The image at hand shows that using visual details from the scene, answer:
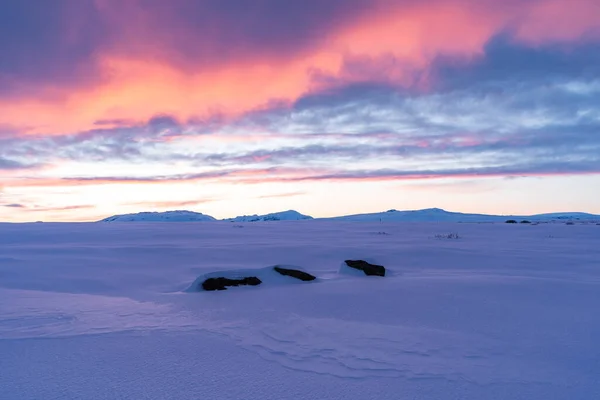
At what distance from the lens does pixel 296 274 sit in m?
6.98

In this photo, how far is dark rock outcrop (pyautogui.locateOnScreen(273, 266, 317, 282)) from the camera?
6.91 metres

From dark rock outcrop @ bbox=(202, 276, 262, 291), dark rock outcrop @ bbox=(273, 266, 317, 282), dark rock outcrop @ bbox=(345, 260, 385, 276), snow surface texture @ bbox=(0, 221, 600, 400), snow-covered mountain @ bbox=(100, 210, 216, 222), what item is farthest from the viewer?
snow-covered mountain @ bbox=(100, 210, 216, 222)

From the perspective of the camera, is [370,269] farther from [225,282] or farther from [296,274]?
[225,282]

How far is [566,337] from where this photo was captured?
3908mm

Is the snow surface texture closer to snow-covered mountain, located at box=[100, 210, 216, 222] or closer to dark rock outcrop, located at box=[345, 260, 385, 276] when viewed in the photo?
dark rock outcrop, located at box=[345, 260, 385, 276]

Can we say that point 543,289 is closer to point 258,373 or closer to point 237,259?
point 258,373

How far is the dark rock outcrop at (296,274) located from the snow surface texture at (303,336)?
12 centimetres

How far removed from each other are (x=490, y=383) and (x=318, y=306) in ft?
7.98

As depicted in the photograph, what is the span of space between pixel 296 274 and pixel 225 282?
3.81 feet

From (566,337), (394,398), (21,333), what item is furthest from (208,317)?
(566,337)

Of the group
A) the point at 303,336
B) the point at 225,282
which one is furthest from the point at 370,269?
the point at 303,336

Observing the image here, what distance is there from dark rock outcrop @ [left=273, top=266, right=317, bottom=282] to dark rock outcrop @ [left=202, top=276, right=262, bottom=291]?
0.51m

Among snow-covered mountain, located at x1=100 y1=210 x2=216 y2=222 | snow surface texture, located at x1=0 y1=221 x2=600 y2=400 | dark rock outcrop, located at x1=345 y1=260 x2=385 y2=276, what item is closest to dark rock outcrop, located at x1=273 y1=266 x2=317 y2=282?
snow surface texture, located at x1=0 y1=221 x2=600 y2=400

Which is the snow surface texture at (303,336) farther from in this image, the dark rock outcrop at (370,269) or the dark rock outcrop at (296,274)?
the dark rock outcrop at (370,269)
